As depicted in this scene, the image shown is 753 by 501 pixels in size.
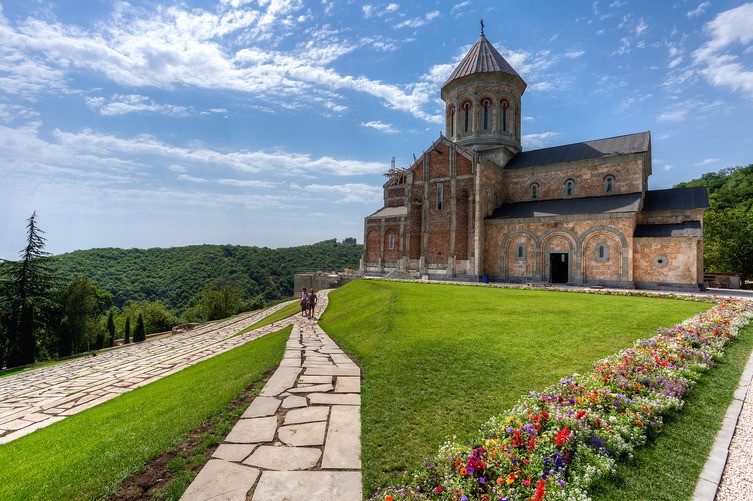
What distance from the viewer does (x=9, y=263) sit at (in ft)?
83.7

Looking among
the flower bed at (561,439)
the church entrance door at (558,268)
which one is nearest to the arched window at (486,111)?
the church entrance door at (558,268)

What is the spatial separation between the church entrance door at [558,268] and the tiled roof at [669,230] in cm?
471

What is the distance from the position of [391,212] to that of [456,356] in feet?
103

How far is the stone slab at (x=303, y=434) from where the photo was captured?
4.40 meters

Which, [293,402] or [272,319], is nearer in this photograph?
[293,402]

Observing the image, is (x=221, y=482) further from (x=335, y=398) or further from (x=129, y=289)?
(x=129, y=289)

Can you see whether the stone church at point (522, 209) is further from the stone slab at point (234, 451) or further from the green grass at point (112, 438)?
the stone slab at point (234, 451)

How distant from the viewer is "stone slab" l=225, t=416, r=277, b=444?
448cm

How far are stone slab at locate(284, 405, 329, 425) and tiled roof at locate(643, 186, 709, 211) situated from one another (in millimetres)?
28387

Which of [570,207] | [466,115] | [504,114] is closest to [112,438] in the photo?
[570,207]

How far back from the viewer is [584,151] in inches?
1136

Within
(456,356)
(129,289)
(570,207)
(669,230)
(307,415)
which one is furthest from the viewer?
(129,289)

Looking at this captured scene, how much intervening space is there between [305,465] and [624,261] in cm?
2548

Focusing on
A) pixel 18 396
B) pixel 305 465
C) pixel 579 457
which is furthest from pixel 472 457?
pixel 18 396
